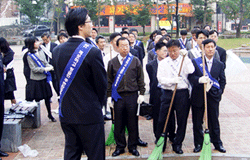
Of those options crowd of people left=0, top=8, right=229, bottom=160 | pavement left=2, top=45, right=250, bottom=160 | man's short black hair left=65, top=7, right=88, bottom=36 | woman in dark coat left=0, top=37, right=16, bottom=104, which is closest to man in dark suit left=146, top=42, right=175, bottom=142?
crowd of people left=0, top=8, right=229, bottom=160

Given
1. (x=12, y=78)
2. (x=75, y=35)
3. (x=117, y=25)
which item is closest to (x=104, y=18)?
(x=117, y=25)

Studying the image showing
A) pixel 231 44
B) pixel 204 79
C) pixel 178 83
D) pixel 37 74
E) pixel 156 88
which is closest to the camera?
pixel 204 79

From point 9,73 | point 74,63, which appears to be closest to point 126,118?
point 74,63

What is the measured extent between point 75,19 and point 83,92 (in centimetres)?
75

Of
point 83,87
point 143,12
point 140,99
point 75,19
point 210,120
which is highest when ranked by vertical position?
point 143,12

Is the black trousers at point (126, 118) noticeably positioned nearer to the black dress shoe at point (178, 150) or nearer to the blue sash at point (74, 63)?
the black dress shoe at point (178, 150)

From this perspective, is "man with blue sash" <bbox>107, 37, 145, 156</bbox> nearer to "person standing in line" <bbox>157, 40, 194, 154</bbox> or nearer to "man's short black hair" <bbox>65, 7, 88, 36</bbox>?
"person standing in line" <bbox>157, 40, 194, 154</bbox>

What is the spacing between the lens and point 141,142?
5.41 meters

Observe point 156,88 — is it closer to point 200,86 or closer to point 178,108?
point 178,108

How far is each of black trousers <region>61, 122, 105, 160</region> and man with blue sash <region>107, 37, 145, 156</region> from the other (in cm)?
174

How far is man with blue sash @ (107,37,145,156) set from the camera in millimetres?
4910

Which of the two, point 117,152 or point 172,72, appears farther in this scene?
point 117,152

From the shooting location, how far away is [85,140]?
3.15 m

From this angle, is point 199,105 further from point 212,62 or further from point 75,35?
point 75,35
